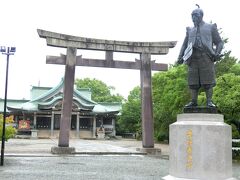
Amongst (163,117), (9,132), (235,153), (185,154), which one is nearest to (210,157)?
(185,154)

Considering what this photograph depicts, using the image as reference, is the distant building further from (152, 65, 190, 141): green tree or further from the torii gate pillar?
the torii gate pillar

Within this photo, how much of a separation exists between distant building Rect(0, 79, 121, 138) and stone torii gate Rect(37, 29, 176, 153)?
1095 inches

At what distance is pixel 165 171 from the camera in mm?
13867

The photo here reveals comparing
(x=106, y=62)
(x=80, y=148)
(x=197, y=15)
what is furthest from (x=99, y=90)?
(x=197, y=15)

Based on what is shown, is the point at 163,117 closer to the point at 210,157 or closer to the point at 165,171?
the point at 165,171

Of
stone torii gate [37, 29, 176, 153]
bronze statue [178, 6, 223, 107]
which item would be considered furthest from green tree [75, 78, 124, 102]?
bronze statue [178, 6, 223, 107]

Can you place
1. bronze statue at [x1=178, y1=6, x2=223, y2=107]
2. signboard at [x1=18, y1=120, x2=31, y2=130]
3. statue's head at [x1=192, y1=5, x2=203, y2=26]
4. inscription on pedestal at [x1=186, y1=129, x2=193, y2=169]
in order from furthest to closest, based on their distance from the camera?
1. signboard at [x1=18, y1=120, x2=31, y2=130]
2. statue's head at [x1=192, y1=5, x2=203, y2=26]
3. bronze statue at [x1=178, y1=6, x2=223, y2=107]
4. inscription on pedestal at [x1=186, y1=129, x2=193, y2=169]

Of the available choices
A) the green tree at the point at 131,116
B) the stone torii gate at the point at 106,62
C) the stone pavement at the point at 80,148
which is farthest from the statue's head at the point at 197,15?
the green tree at the point at 131,116

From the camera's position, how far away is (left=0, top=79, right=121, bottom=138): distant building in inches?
1935

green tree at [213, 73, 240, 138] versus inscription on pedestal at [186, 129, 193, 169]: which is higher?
green tree at [213, 73, 240, 138]

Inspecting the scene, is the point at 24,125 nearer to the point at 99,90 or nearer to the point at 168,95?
the point at 99,90

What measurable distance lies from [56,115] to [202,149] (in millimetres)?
43412

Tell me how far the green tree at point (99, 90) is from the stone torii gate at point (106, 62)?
4501 centimetres

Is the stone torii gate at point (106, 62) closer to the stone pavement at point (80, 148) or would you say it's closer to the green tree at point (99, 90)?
the stone pavement at point (80, 148)
